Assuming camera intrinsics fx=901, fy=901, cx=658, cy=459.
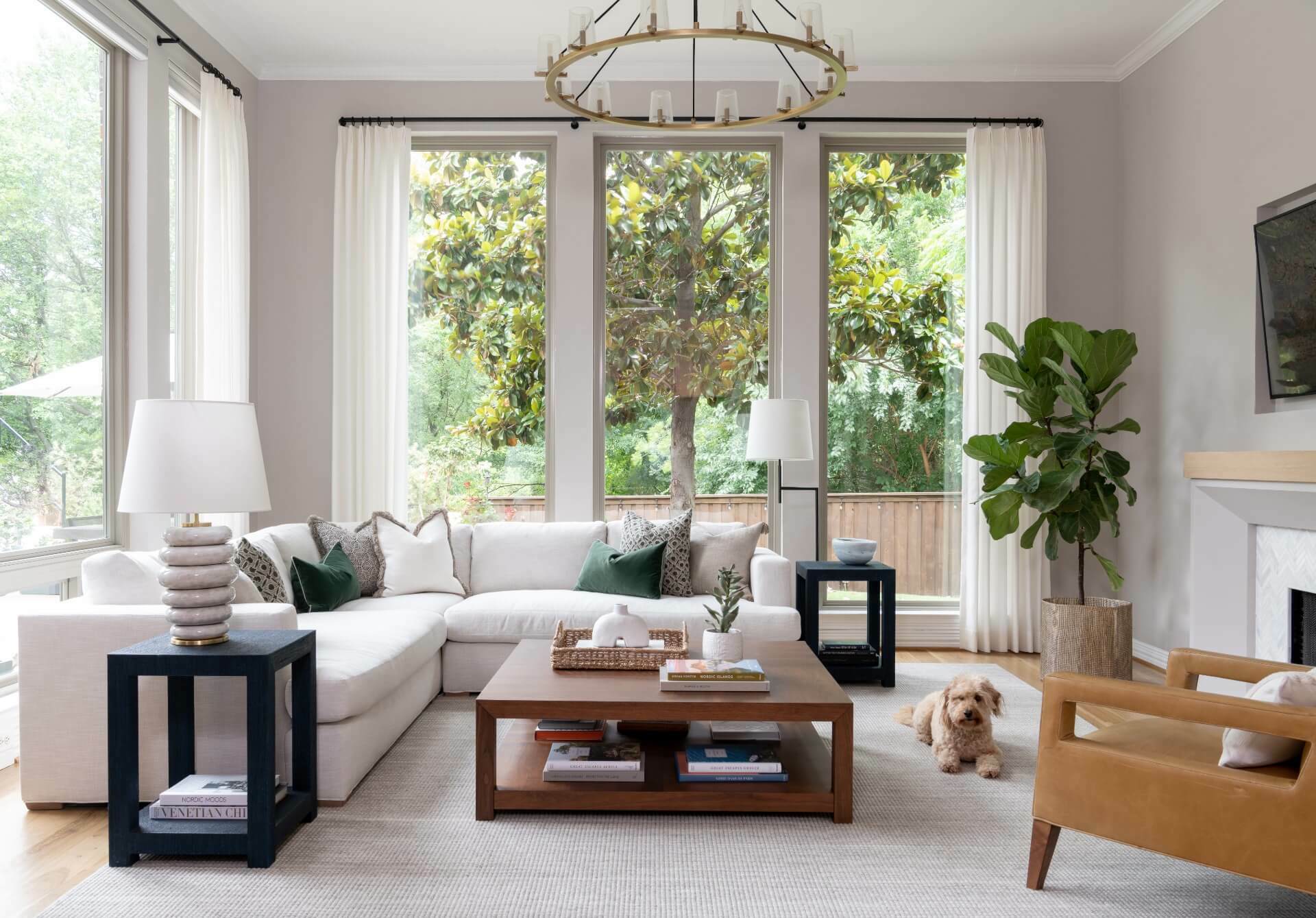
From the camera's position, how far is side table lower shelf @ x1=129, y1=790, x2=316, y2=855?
238 centimetres

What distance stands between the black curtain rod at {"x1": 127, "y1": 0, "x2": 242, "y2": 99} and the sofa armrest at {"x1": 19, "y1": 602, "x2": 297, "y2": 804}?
279cm

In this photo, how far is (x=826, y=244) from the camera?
528 centimetres

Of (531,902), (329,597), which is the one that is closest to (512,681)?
(531,902)

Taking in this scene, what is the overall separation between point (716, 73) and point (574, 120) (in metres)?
0.86

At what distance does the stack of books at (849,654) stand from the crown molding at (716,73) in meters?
3.15

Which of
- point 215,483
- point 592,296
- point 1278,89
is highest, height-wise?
point 1278,89

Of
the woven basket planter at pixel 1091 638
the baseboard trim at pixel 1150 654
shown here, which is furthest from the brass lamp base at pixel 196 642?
→ the baseboard trim at pixel 1150 654

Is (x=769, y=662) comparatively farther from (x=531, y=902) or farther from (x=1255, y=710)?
(x=1255, y=710)

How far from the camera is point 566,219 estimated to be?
5.18 m

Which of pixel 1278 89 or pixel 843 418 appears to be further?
pixel 843 418

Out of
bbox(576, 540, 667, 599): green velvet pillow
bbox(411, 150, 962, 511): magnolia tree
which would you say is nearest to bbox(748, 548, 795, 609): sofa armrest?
bbox(576, 540, 667, 599): green velvet pillow

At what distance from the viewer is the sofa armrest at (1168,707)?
6.29 feet

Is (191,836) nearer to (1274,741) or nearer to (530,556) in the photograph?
(530,556)

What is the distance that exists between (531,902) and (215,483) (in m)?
1.36
